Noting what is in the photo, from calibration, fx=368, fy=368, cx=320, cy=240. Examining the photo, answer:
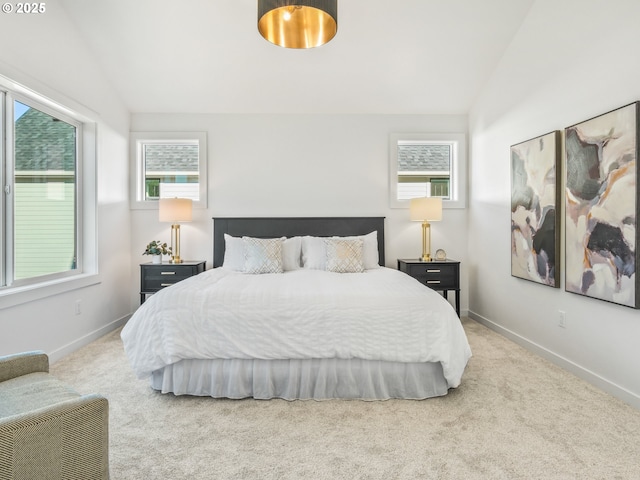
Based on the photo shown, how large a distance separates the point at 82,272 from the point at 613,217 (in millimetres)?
4576

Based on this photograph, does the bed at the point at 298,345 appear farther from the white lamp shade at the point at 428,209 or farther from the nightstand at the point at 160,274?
the white lamp shade at the point at 428,209

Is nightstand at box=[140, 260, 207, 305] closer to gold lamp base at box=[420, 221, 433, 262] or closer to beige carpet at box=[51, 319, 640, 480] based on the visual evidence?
beige carpet at box=[51, 319, 640, 480]

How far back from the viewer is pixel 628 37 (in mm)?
2379

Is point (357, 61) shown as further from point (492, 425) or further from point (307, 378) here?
point (492, 425)

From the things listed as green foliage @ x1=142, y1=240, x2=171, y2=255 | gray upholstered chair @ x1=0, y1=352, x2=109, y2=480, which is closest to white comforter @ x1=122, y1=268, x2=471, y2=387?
gray upholstered chair @ x1=0, y1=352, x2=109, y2=480

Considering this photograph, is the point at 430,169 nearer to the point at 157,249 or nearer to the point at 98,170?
the point at 157,249

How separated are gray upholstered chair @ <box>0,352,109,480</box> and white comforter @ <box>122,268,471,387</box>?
974 mm

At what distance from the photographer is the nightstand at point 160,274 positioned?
159 inches

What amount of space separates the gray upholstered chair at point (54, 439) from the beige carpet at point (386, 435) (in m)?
0.53

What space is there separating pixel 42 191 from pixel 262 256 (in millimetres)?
1988

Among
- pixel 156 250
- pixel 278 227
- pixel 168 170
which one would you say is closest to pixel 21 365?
pixel 156 250

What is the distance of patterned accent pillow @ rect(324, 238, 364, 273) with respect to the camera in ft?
12.1

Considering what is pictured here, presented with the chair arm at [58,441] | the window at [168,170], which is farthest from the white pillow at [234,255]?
the chair arm at [58,441]

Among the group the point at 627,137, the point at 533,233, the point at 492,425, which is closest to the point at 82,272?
the point at 492,425
